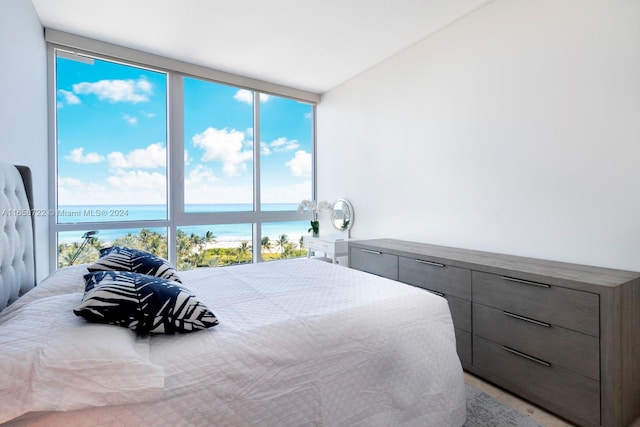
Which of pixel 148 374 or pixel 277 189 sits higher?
pixel 277 189

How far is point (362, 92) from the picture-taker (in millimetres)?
3670

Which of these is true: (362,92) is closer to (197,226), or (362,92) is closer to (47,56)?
(197,226)

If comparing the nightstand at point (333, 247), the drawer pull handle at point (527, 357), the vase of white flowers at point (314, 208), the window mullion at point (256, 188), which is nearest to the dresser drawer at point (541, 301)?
the drawer pull handle at point (527, 357)

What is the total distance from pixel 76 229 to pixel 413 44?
12.3 ft

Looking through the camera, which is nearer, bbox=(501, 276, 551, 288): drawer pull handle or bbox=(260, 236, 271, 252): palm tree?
bbox=(501, 276, 551, 288): drawer pull handle

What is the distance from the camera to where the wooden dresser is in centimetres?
146

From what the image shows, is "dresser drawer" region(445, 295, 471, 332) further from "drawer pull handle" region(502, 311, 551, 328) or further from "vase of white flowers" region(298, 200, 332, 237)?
"vase of white flowers" region(298, 200, 332, 237)

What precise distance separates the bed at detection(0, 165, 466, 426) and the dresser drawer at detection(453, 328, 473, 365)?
652mm

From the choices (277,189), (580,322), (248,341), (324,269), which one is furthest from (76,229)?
(580,322)

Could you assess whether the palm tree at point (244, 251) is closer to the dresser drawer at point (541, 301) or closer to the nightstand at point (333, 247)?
the nightstand at point (333, 247)

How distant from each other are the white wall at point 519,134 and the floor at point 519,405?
0.92 meters

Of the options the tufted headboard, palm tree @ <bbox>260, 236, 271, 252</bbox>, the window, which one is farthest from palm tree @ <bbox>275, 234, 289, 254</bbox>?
the tufted headboard

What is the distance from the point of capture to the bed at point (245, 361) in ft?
2.63

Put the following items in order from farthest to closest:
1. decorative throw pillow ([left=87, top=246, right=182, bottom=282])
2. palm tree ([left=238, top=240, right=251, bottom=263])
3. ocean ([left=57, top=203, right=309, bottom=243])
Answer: palm tree ([left=238, top=240, right=251, bottom=263]) < ocean ([left=57, top=203, right=309, bottom=243]) < decorative throw pillow ([left=87, top=246, right=182, bottom=282])
